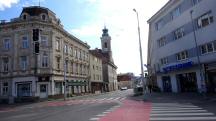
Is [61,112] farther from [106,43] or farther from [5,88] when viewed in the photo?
[106,43]

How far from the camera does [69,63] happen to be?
166 feet

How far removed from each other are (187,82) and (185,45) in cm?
464

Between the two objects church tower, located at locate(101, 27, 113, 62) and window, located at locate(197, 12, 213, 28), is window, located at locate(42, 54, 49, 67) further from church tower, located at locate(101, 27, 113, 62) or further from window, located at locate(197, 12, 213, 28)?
church tower, located at locate(101, 27, 113, 62)

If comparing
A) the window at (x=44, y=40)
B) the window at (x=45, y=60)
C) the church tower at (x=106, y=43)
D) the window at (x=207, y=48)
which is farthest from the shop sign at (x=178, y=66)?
the church tower at (x=106, y=43)

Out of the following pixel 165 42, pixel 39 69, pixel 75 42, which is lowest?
pixel 39 69

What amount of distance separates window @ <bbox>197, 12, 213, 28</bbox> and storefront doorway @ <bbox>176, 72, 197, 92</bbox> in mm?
5934

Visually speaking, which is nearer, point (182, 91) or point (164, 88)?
point (182, 91)

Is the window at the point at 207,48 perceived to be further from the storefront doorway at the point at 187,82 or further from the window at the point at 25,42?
the window at the point at 25,42

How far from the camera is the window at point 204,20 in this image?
26.7 metres

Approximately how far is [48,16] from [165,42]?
19857 millimetres

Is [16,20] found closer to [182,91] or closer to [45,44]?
[45,44]

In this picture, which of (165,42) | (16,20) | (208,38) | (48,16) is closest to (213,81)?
(208,38)

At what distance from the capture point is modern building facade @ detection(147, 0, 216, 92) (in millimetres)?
27172

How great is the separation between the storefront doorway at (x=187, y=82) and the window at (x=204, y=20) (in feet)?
19.5
